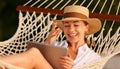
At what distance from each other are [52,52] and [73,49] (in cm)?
19

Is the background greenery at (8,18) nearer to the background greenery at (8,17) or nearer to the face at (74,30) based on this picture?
the background greenery at (8,17)

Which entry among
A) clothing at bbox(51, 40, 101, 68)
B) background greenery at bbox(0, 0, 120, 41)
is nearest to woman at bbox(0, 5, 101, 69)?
clothing at bbox(51, 40, 101, 68)

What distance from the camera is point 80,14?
101 inches

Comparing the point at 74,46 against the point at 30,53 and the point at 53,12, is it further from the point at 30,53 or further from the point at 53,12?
the point at 53,12

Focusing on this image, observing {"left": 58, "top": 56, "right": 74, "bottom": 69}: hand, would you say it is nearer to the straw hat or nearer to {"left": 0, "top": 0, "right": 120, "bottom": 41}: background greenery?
the straw hat

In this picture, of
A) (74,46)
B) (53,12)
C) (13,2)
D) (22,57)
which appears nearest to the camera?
(22,57)

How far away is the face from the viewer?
249cm

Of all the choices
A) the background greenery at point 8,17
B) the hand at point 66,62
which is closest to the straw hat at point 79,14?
the hand at point 66,62

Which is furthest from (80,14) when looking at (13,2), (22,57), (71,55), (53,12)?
(13,2)

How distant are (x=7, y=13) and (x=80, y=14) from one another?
8.02ft

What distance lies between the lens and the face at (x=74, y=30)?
8.17 ft

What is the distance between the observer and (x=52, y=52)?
7.90ft

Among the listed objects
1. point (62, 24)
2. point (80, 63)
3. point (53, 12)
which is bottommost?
point (80, 63)

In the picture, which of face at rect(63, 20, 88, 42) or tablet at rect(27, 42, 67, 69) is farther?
face at rect(63, 20, 88, 42)
